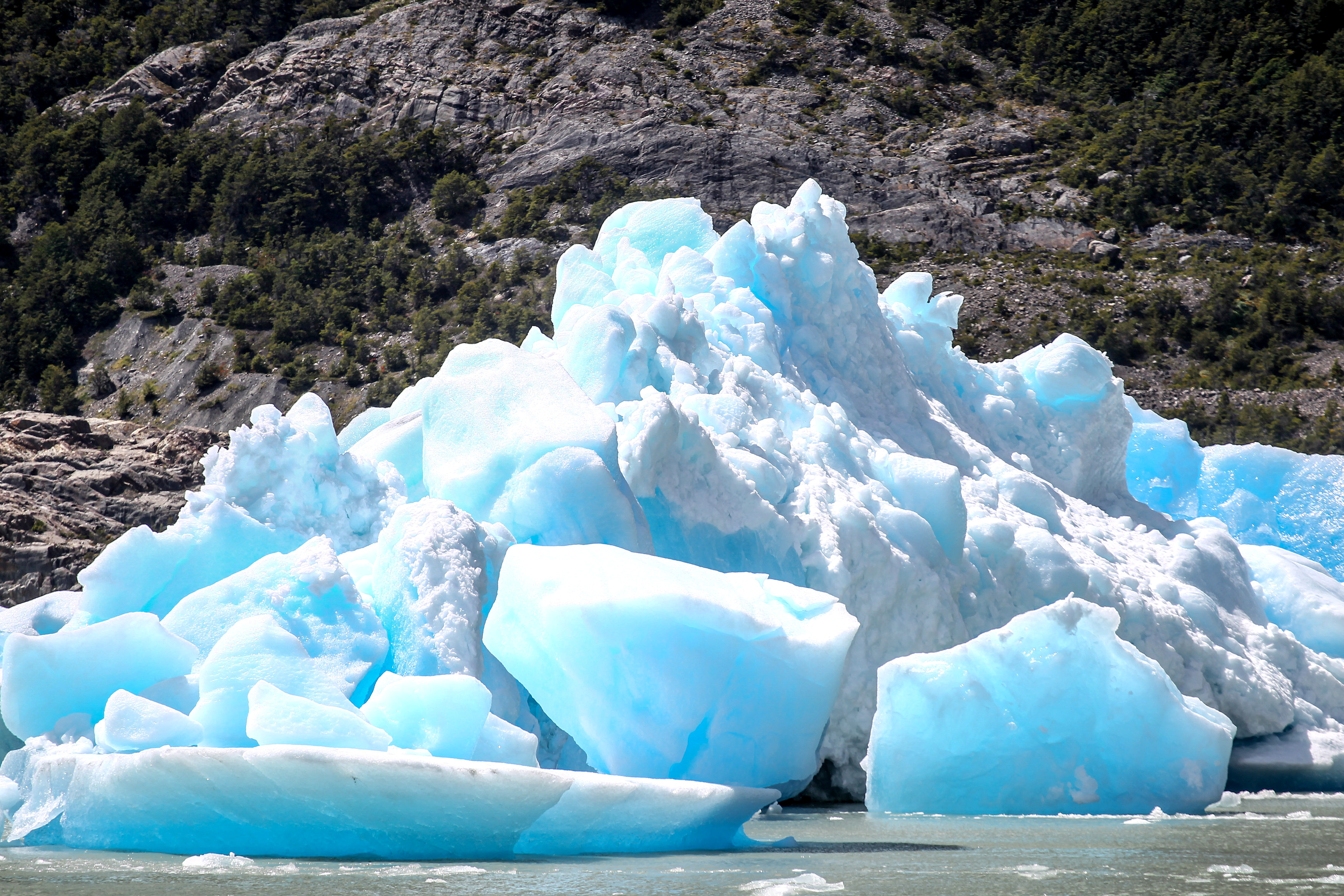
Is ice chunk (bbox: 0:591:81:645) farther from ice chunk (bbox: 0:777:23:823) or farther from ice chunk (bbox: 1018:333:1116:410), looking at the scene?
ice chunk (bbox: 1018:333:1116:410)

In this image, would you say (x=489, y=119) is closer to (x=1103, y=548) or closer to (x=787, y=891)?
(x=1103, y=548)

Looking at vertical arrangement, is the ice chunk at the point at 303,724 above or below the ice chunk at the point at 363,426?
above

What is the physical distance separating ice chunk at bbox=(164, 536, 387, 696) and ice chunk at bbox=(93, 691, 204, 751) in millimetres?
840

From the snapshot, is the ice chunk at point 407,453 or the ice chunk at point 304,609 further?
the ice chunk at point 407,453

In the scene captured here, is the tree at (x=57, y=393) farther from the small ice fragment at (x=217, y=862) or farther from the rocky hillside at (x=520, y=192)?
the small ice fragment at (x=217, y=862)

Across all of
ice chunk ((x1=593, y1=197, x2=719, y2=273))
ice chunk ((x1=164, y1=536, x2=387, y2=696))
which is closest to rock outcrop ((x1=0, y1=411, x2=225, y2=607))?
ice chunk ((x1=593, y1=197, x2=719, y2=273))

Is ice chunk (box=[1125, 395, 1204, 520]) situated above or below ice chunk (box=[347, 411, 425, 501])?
below

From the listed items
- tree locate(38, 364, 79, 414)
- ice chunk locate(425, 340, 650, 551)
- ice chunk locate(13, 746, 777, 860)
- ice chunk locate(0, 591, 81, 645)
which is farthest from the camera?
tree locate(38, 364, 79, 414)

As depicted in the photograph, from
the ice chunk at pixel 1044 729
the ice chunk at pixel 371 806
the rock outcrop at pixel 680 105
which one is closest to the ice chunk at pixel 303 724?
the ice chunk at pixel 371 806

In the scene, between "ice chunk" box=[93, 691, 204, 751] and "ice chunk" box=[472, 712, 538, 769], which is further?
"ice chunk" box=[472, 712, 538, 769]

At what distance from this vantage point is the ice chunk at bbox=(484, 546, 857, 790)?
20.2 feet

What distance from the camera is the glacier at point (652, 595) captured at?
218 inches

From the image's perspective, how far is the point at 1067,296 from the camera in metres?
32.3

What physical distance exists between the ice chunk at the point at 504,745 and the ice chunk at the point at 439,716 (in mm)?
151
